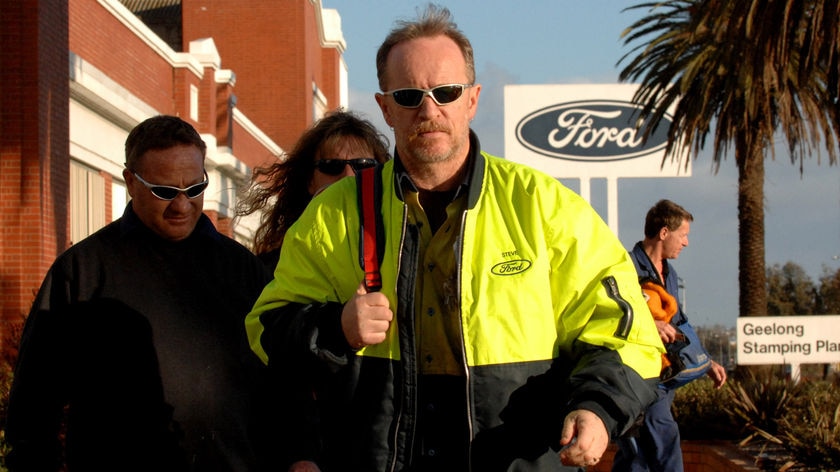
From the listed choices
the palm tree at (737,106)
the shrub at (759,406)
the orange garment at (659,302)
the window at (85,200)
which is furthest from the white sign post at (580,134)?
the orange garment at (659,302)

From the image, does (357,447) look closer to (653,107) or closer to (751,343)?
(751,343)

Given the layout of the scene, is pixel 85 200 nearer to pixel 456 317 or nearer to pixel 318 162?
pixel 318 162

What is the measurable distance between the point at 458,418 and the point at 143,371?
5.16 feet

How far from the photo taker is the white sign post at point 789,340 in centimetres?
1747

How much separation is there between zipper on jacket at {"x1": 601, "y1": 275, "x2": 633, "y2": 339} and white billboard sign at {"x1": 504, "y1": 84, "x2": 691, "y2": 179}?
24.2 meters

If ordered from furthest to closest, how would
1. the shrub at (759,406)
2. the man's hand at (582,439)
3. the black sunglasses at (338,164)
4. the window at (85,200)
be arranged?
the window at (85,200)
the shrub at (759,406)
the black sunglasses at (338,164)
the man's hand at (582,439)

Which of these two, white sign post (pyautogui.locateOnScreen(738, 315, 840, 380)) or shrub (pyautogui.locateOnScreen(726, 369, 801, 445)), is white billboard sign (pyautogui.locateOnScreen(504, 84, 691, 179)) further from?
shrub (pyautogui.locateOnScreen(726, 369, 801, 445))

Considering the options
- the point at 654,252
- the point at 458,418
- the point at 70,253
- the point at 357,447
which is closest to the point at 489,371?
the point at 458,418

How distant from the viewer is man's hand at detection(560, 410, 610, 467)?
2725mm

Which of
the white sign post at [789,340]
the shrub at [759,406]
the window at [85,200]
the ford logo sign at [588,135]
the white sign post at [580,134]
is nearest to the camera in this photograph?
the shrub at [759,406]

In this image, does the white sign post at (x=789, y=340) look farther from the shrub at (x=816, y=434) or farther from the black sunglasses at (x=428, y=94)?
the black sunglasses at (x=428, y=94)

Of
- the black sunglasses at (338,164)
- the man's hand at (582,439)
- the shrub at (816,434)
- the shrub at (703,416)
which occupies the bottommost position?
the shrub at (703,416)

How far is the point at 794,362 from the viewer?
1744 cm

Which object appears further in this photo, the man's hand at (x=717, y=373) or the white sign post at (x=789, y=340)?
the white sign post at (x=789, y=340)
